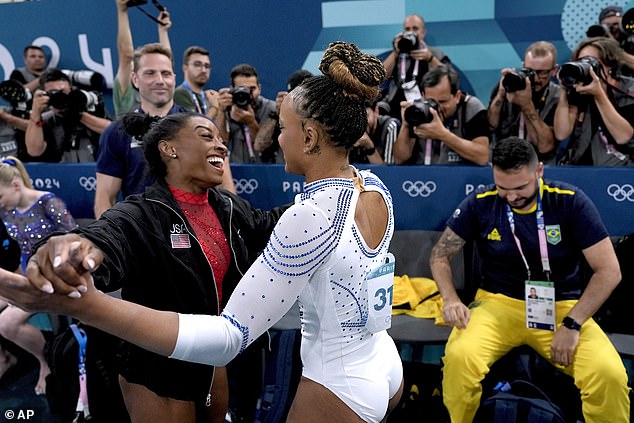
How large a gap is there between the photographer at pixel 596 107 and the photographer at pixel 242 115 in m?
2.02

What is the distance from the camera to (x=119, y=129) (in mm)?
3055

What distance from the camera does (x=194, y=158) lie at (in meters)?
2.01

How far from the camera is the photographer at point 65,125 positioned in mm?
4642

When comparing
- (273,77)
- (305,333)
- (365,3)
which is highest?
(365,3)

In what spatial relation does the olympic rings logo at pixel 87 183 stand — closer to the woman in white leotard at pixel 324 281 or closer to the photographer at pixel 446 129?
the photographer at pixel 446 129

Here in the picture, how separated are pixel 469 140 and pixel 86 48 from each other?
5371 millimetres

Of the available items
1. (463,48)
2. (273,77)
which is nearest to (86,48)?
(273,77)

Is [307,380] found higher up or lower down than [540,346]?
higher up

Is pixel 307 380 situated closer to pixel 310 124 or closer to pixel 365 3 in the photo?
pixel 310 124

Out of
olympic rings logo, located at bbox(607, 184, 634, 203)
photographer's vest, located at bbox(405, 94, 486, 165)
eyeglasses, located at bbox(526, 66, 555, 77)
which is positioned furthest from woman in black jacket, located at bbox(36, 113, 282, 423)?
eyeglasses, located at bbox(526, 66, 555, 77)

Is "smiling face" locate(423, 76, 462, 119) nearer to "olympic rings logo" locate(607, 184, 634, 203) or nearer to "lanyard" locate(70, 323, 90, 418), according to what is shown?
"olympic rings logo" locate(607, 184, 634, 203)

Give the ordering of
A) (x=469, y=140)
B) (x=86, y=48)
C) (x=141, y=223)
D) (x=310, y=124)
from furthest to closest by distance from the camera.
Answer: (x=86, y=48) < (x=469, y=140) < (x=141, y=223) < (x=310, y=124)

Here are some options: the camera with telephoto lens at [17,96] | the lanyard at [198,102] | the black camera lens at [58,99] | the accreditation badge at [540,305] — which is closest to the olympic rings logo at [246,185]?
the lanyard at [198,102]

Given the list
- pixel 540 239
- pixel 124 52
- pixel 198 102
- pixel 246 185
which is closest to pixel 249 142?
pixel 198 102
